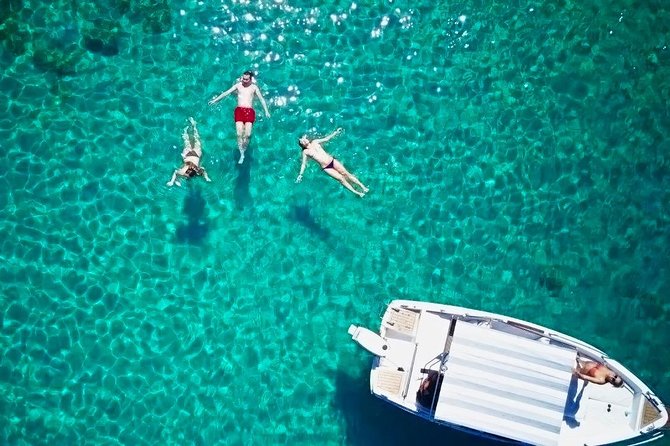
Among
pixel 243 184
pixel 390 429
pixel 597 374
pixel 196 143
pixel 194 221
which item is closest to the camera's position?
pixel 597 374

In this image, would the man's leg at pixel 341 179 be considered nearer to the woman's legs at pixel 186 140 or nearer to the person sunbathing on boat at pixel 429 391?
the woman's legs at pixel 186 140

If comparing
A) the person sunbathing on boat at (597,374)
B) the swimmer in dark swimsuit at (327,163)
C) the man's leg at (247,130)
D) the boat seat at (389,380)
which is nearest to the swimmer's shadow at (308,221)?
the swimmer in dark swimsuit at (327,163)

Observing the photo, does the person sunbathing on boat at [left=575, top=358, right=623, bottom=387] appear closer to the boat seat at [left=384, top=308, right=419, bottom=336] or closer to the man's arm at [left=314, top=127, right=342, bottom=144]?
the boat seat at [left=384, top=308, right=419, bottom=336]

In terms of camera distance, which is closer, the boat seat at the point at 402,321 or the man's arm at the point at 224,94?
the boat seat at the point at 402,321

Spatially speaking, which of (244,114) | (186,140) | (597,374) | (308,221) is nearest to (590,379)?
(597,374)

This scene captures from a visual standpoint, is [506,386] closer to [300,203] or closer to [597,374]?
[597,374]
